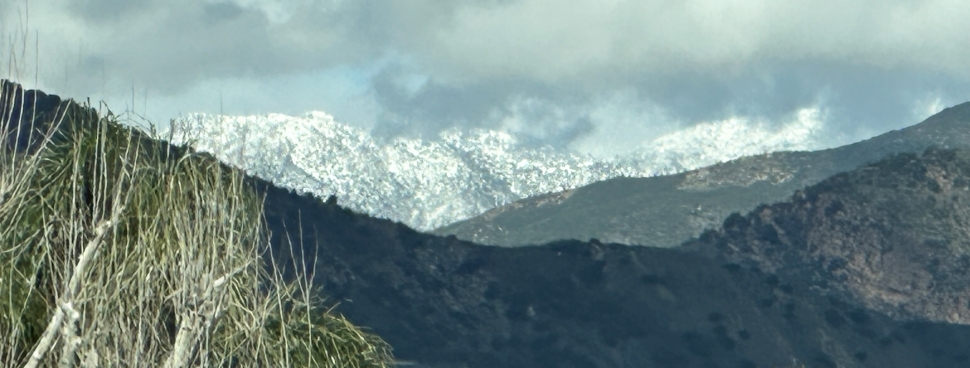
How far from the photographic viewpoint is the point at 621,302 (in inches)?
3590

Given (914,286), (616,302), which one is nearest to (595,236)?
(616,302)

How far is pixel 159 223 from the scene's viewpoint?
12.8 meters

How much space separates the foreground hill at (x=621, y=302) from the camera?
8044 cm

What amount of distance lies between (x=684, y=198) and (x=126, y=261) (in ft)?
327

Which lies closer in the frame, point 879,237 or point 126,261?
point 126,261

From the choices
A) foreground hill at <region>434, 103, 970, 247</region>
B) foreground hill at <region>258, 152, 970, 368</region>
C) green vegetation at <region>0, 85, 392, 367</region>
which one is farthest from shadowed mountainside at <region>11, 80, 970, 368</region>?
green vegetation at <region>0, 85, 392, 367</region>

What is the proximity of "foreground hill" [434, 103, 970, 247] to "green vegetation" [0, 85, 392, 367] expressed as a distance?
84952 mm

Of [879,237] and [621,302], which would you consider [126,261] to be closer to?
[621,302]

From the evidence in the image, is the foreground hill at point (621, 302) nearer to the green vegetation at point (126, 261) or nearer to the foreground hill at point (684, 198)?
the foreground hill at point (684, 198)

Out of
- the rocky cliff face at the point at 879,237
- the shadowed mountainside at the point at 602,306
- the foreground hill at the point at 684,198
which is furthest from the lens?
the foreground hill at the point at 684,198

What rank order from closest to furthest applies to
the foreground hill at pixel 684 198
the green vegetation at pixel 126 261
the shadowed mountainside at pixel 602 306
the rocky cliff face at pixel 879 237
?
the green vegetation at pixel 126 261
the shadowed mountainside at pixel 602 306
the rocky cliff face at pixel 879 237
the foreground hill at pixel 684 198

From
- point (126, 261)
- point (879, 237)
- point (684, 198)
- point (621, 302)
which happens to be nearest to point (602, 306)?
point (621, 302)

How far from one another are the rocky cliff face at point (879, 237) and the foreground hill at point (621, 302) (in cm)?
23

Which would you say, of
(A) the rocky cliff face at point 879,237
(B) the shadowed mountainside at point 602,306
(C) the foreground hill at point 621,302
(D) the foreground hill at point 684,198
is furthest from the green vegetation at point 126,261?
(A) the rocky cliff face at point 879,237
